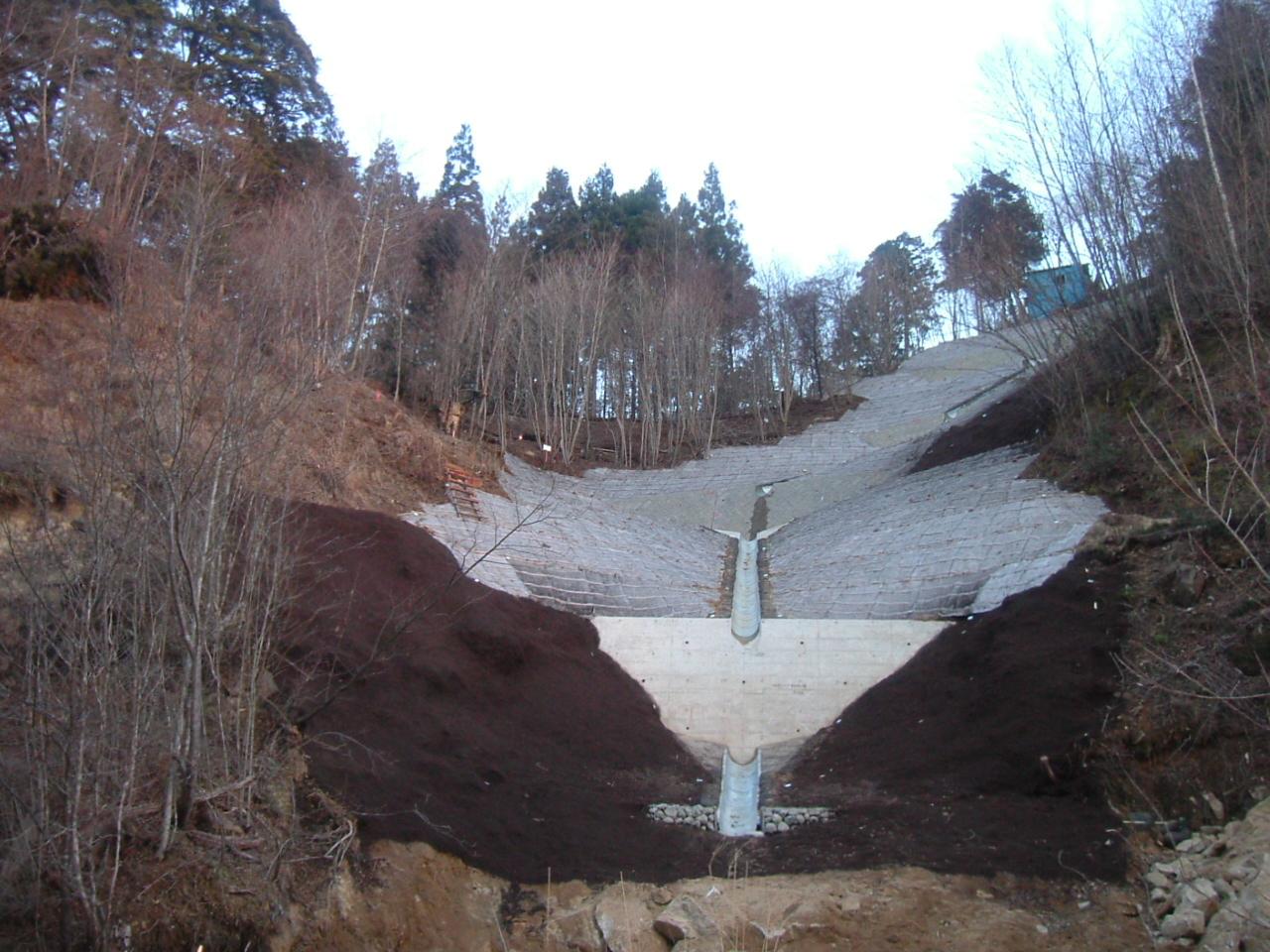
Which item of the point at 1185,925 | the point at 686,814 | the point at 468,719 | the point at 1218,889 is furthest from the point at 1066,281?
the point at 1185,925

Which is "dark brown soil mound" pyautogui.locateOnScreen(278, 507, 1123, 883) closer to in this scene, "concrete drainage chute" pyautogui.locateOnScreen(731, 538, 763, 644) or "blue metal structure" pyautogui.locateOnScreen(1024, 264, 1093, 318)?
"concrete drainage chute" pyautogui.locateOnScreen(731, 538, 763, 644)

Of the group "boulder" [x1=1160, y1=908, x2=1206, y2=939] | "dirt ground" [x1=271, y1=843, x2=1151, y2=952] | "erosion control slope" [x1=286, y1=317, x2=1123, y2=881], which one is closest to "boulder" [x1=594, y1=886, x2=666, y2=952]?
"dirt ground" [x1=271, y1=843, x2=1151, y2=952]

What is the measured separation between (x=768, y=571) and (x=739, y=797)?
1068 cm

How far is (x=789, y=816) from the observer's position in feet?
36.7

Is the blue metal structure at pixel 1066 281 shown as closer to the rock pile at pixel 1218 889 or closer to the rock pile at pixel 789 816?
the rock pile at pixel 789 816

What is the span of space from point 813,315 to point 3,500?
38.6 meters

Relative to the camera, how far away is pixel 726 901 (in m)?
8.82

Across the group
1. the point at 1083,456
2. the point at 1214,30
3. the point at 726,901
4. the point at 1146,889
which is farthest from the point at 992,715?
the point at 1214,30

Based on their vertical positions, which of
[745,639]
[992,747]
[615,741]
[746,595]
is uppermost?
[746,595]

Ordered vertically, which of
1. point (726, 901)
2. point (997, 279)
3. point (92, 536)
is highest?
point (997, 279)

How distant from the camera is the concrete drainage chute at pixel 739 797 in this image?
11170 millimetres

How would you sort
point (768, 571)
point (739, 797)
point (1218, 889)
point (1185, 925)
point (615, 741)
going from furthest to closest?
point (768, 571), point (615, 741), point (739, 797), point (1218, 889), point (1185, 925)

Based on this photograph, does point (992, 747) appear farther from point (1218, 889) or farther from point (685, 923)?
point (685, 923)

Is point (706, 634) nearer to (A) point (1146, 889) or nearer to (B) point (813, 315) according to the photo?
(A) point (1146, 889)
